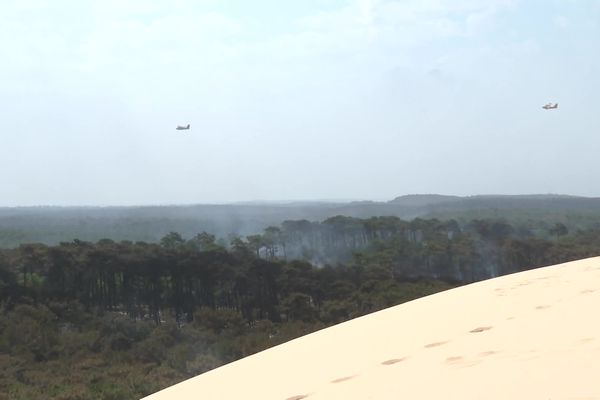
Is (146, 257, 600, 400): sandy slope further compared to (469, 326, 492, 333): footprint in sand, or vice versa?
(469, 326, 492, 333): footprint in sand

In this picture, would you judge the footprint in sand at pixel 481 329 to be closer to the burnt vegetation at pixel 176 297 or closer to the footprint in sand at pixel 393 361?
the footprint in sand at pixel 393 361

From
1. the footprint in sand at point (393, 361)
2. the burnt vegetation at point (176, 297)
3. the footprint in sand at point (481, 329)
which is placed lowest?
the burnt vegetation at point (176, 297)

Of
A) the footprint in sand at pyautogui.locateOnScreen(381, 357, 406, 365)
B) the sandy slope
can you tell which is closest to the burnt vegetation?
the sandy slope

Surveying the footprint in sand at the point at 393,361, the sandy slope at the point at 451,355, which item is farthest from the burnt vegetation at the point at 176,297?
the footprint in sand at the point at 393,361

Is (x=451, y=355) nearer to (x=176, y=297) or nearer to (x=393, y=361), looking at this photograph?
(x=393, y=361)

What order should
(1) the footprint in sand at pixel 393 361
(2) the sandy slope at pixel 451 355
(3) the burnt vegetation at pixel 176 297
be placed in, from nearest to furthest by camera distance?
(2) the sandy slope at pixel 451 355
(1) the footprint in sand at pixel 393 361
(3) the burnt vegetation at pixel 176 297

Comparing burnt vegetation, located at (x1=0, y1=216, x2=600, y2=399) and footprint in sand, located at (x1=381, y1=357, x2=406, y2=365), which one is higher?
footprint in sand, located at (x1=381, y1=357, x2=406, y2=365)

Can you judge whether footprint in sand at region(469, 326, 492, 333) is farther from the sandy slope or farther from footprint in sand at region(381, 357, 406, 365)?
footprint in sand at region(381, 357, 406, 365)

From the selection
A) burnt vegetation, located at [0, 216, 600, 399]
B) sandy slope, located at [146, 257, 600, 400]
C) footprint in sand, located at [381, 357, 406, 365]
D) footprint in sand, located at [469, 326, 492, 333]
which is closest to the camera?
sandy slope, located at [146, 257, 600, 400]

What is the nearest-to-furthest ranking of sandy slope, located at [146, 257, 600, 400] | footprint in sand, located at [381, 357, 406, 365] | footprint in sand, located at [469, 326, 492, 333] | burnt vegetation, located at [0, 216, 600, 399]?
sandy slope, located at [146, 257, 600, 400] < footprint in sand, located at [381, 357, 406, 365] < footprint in sand, located at [469, 326, 492, 333] < burnt vegetation, located at [0, 216, 600, 399]
